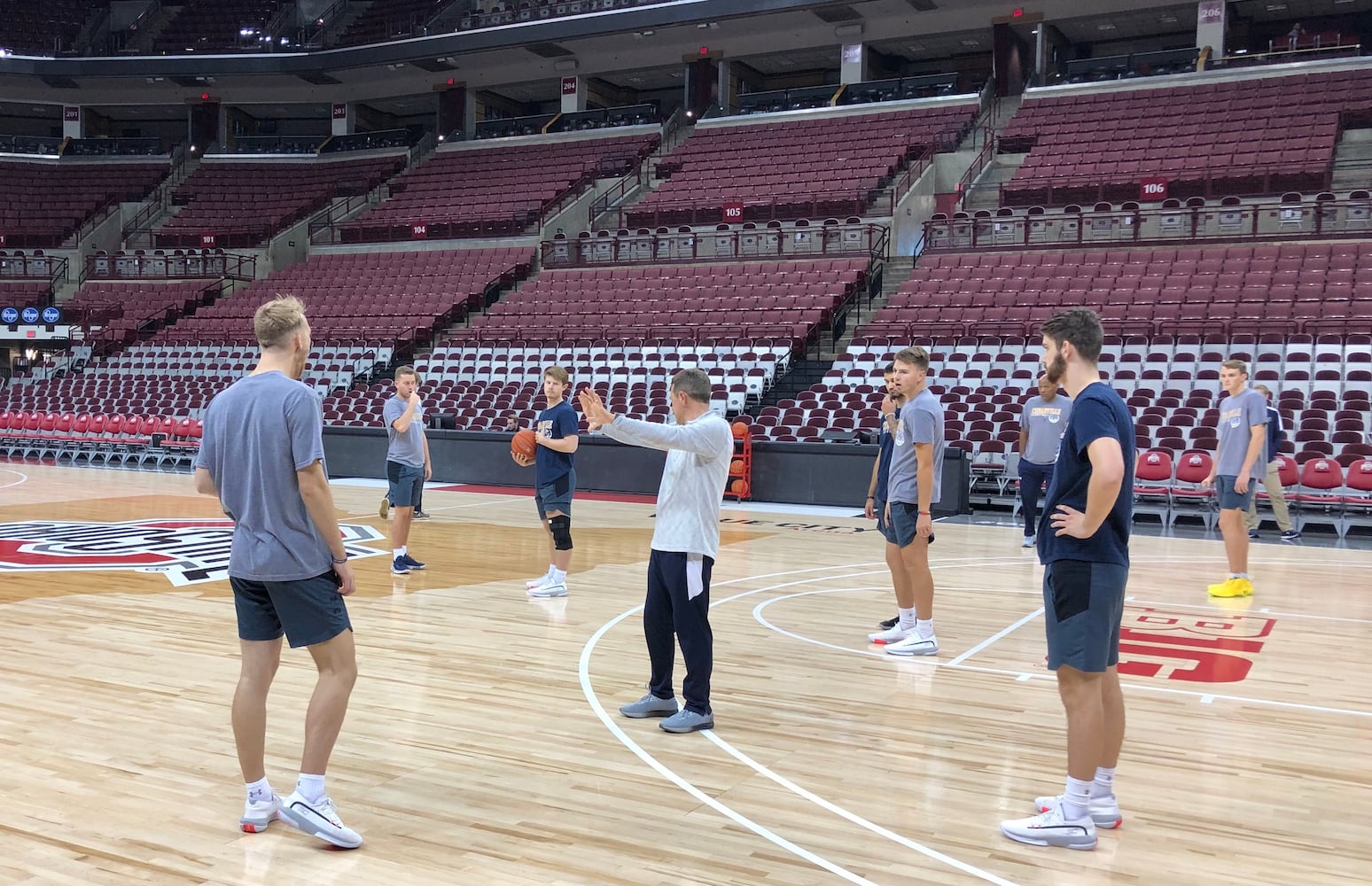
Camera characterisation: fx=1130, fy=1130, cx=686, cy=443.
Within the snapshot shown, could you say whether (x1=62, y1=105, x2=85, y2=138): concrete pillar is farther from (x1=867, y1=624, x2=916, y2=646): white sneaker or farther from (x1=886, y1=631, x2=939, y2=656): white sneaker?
(x1=886, y1=631, x2=939, y2=656): white sneaker

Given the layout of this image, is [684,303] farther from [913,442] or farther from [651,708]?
[651,708]

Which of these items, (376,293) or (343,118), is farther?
(343,118)

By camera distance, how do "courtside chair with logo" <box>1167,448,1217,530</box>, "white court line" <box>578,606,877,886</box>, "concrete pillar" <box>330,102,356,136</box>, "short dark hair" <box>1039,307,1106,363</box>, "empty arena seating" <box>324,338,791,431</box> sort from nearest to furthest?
"white court line" <box>578,606,877,886</box> → "short dark hair" <box>1039,307,1106,363</box> → "courtside chair with logo" <box>1167,448,1217,530</box> → "empty arena seating" <box>324,338,791,431</box> → "concrete pillar" <box>330,102,356,136</box>

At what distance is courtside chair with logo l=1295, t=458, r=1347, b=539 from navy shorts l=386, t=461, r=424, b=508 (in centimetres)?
917

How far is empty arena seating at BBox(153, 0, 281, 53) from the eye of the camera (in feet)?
113

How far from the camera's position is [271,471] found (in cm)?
332

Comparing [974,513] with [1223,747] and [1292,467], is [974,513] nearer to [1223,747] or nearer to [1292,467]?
[1292,467]

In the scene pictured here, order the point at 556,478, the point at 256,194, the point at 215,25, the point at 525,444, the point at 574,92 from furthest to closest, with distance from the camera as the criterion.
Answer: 1. the point at 215,25
2. the point at 256,194
3. the point at 574,92
4. the point at 556,478
5. the point at 525,444

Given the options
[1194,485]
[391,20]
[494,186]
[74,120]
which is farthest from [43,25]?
[1194,485]

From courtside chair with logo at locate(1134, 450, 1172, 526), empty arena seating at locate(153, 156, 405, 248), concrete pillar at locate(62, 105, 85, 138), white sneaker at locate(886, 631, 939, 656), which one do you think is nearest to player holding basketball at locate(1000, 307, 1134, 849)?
white sneaker at locate(886, 631, 939, 656)

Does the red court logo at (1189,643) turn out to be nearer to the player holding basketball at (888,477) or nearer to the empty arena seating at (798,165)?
the player holding basketball at (888,477)

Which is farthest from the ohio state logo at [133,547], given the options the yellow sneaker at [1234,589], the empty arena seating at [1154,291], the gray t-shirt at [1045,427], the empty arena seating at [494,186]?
the empty arena seating at [494,186]

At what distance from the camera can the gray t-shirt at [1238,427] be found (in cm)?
779

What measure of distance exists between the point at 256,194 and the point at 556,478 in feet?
96.0
